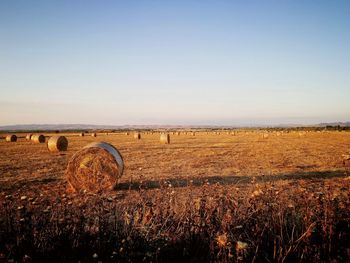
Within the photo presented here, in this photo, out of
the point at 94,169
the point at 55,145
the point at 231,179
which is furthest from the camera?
the point at 55,145

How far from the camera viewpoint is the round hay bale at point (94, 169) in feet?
39.9

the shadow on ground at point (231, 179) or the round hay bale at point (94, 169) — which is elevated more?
the round hay bale at point (94, 169)

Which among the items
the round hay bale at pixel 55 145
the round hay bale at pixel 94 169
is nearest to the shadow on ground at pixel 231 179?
the round hay bale at pixel 94 169

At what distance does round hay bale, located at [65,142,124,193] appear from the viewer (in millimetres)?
12172

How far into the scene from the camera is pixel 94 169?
12.7 metres

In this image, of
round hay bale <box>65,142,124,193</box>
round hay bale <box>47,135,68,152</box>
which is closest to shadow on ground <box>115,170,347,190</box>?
round hay bale <box>65,142,124,193</box>

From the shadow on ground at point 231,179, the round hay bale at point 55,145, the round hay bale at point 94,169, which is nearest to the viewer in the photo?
the round hay bale at point 94,169

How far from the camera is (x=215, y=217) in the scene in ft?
16.7

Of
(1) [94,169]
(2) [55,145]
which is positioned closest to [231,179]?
(1) [94,169]

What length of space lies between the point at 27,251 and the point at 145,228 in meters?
1.70

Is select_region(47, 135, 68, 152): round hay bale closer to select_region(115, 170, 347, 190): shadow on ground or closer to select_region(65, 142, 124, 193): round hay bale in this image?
select_region(65, 142, 124, 193): round hay bale

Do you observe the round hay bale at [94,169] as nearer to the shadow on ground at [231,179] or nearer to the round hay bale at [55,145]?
the shadow on ground at [231,179]

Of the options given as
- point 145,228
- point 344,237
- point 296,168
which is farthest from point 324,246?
point 296,168

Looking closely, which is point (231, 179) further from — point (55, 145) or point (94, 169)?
point (55, 145)
